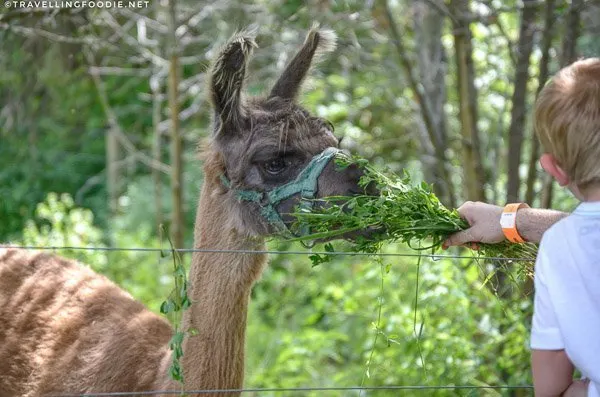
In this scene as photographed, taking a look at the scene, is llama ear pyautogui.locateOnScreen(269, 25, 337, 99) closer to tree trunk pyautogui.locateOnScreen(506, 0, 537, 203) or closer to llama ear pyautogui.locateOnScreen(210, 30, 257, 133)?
llama ear pyautogui.locateOnScreen(210, 30, 257, 133)

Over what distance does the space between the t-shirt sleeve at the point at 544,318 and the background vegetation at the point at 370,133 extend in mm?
816

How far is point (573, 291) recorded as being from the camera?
1.99 metres

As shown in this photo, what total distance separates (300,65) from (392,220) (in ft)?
4.37

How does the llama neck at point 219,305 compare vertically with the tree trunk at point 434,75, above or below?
below

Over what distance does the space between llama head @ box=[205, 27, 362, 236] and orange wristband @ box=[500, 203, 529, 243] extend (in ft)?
2.49

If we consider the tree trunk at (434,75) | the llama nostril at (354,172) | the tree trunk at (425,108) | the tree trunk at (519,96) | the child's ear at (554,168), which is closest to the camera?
the child's ear at (554,168)

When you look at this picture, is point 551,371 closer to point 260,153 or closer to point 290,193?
point 290,193

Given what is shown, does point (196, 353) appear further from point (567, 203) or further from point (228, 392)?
point (567, 203)

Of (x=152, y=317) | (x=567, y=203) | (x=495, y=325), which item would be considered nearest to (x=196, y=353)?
(x=152, y=317)

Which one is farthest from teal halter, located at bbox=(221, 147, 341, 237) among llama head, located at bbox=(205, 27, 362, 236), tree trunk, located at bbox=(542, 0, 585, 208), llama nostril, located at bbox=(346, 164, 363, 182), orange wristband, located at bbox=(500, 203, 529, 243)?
tree trunk, located at bbox=(542, 0, 585, 208)

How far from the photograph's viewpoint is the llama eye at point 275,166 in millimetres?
3564

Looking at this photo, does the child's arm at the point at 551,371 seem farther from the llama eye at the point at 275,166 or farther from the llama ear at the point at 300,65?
the llama ear at the point at 300,65

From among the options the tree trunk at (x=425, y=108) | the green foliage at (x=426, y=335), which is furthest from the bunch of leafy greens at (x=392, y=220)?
the tree trunk at (x=425, y=108)

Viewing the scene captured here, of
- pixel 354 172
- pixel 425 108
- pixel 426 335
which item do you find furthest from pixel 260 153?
pixel 425 108
